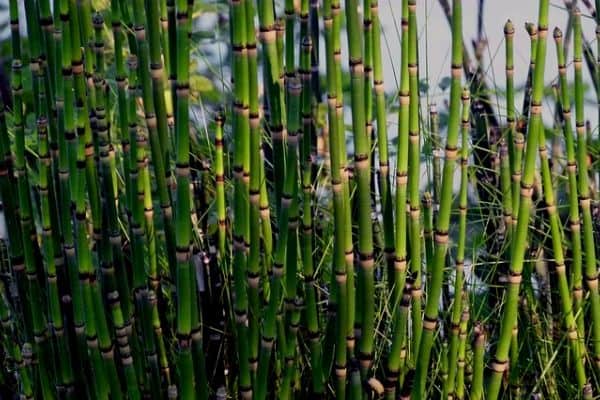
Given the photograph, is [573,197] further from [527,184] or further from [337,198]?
[337,198]

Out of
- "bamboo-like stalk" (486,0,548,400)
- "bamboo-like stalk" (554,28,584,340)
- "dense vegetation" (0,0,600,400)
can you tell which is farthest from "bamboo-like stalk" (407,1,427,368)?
"bamboo-like stalk" (554,28,584,340)

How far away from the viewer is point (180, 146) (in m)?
1.06

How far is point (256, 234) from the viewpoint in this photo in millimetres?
1121

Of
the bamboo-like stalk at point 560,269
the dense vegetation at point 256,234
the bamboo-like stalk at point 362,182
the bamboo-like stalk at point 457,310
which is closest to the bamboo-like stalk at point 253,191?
the dense vegetation at point 256,234

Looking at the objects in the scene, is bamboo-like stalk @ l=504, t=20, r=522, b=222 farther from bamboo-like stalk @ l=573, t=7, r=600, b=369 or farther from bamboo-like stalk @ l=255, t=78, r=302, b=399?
bamboo-like stalk @ l=255, t=78, r=302, b=399

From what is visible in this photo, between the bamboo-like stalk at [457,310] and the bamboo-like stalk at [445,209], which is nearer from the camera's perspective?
the bamboo-like stalk at [445,209]

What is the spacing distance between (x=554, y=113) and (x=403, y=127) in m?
0.91

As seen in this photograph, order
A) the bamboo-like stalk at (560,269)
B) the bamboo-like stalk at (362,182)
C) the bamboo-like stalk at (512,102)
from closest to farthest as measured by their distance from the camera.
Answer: the bamboo-like stalk at (362,182)
the bamboo-like stalk at (512,102)
the bamboo-like stalk at (560,269)

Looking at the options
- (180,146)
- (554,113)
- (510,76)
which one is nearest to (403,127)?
(510,76)

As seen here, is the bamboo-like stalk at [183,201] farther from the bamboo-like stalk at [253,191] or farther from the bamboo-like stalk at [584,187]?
the bamboo-like stalk at [584,187]

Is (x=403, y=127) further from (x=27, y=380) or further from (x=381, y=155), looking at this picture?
(x=27, y=380)

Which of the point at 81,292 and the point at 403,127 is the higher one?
the point at 403,127

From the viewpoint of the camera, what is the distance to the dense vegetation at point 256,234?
1089mm

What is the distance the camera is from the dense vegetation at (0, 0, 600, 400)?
1089mm
